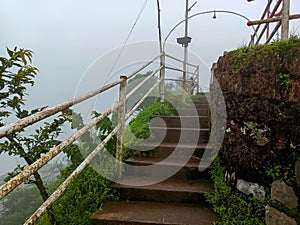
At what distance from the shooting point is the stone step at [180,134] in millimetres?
3359

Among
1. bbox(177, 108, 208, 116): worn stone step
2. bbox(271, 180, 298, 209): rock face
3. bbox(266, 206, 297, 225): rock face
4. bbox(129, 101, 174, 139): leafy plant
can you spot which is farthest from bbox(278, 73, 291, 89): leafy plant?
bbox(177, 108, 208, 116): worn stone step

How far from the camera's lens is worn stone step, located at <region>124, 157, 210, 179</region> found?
8.96 feet

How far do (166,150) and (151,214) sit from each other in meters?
0.93

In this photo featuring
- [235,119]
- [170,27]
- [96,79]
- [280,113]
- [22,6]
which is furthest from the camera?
[170,27]

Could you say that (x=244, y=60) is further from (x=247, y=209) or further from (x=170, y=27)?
(x=170, y=27)

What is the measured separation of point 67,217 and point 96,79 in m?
1.37

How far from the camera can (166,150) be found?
305 centimetres

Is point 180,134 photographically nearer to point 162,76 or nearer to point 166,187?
point 166,187

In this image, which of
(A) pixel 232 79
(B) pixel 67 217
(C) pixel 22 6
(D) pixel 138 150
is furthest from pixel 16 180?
(C) pixel 22 6

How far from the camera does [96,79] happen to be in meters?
3.02

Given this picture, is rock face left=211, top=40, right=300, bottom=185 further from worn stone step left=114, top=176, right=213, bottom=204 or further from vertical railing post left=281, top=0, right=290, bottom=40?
worn stone step left=114, top=176, right=213, bottom=204

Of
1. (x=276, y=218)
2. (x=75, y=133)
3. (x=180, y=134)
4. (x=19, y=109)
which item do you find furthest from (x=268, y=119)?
(x=19, y=109)

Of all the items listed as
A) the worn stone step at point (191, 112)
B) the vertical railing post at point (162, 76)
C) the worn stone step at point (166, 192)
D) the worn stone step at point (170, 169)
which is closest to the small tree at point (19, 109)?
the worn stone step at point (166, 192)

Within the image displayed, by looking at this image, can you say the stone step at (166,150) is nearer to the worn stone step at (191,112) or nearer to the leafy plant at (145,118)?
the leafy plant at (145,118)
